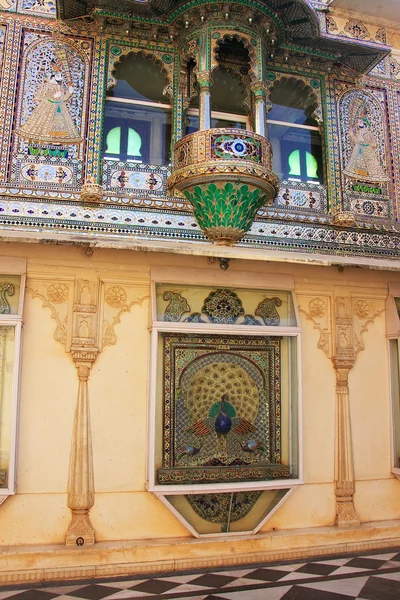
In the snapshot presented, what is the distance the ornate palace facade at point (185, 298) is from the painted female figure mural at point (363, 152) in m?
0.04

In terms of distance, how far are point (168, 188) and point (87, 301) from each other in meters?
1.48

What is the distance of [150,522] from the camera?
208 inches

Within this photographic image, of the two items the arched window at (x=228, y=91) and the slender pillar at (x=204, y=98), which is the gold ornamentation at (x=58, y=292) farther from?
the arched window at (x=228, y=91)

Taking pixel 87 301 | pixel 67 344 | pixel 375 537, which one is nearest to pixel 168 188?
pixel 87 301

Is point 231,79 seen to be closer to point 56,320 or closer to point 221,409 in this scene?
point 56,320

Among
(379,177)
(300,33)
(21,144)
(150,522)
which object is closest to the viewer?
(150,522)

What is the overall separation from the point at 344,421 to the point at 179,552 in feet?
7.19

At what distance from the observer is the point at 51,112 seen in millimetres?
5797

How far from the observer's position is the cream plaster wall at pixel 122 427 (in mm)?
5125

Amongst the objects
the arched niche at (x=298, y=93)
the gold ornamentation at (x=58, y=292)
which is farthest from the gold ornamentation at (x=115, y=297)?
the arched niche at (x=298, y=93)

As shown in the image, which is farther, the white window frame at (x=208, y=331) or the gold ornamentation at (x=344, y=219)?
the gold ornamentation at (x=344, y=219)

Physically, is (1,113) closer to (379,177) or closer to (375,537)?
(379,177)

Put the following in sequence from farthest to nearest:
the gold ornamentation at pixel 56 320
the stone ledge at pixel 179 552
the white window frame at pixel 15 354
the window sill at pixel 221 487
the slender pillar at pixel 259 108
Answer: the slender pillar at pixel 259 108 → the gold ornamentation at pixel 56 320 → the window sill at pixel 221 487 → the white window frame at pixel 15 354 → the stone ledge at pixel 179 552

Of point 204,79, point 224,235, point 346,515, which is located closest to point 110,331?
point 224,235
